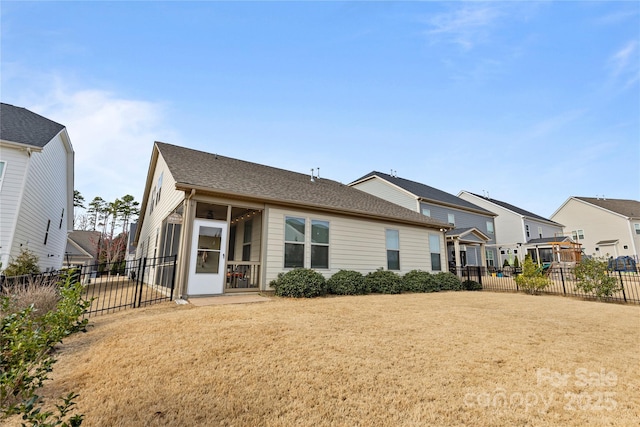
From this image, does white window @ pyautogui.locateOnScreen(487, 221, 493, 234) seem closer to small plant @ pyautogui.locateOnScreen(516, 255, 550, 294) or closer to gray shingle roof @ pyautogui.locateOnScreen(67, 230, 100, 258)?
small plant @ pyautogui.locateOnScreen(516, 255, 550, 294)

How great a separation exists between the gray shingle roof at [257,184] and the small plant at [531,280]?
142 inches

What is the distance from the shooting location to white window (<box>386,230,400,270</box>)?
1166 cm

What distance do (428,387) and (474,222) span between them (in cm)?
2460

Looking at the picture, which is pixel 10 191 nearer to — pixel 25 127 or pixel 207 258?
pixel 25 127

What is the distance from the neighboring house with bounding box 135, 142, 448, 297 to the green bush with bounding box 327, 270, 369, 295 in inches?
27.0

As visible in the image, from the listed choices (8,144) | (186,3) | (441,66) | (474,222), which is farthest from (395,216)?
(474,222)

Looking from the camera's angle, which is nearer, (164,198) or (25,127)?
(25,127)

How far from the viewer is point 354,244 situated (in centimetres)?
1073

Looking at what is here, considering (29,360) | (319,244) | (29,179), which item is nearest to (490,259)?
(319,244)

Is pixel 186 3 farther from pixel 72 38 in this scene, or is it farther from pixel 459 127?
pixel 459 127

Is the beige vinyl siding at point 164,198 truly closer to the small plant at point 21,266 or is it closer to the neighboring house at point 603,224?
the small plant at point 21,266

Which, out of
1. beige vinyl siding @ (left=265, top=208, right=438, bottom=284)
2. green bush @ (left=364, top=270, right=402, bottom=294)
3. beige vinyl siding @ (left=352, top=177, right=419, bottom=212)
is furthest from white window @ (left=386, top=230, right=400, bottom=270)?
beige vinyl siding @ (left=352, top=177, right=419, bottom=212)

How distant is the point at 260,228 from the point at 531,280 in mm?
10838

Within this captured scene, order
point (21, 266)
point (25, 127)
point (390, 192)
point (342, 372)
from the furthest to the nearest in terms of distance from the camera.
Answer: point (390, 192), point (25, 127), point (21, 266), point (342, 372)
